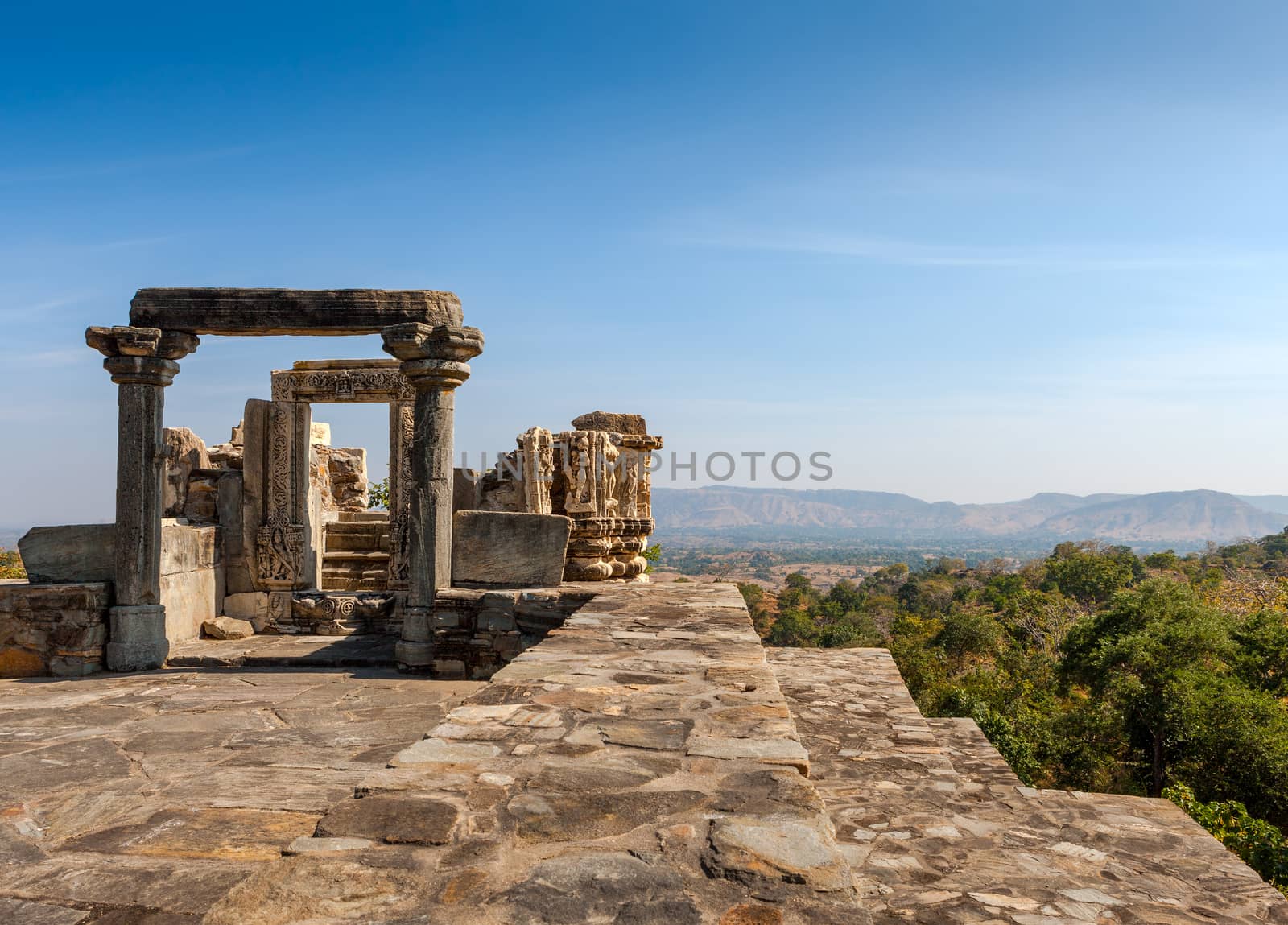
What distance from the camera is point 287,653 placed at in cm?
713

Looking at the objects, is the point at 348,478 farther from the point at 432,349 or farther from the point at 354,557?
the point at 432,349

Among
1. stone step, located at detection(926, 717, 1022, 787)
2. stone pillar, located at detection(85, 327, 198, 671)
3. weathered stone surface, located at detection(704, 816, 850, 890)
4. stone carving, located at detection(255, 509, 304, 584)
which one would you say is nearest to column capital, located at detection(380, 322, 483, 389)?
stone pillar, located at detection(85, 327, 198, 671)

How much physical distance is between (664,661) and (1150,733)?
16.4 metres

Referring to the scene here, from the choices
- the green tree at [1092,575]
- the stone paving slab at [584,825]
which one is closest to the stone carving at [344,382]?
the stone paving slab at [584,825]

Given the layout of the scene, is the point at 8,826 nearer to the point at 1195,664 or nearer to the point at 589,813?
the point at 589,813

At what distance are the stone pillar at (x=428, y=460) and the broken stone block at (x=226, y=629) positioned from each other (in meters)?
2.49

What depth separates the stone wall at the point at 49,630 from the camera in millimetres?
6578

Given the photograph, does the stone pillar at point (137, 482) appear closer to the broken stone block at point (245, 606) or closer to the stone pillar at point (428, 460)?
the stone pillar at point (428, 460)

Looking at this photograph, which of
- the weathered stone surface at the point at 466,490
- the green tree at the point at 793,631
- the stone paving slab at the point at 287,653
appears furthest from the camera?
the green tree at the point at 793,631

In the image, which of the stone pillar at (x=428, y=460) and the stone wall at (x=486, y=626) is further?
the stone pillar at (x=428, y=460)

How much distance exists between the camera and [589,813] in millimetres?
2223

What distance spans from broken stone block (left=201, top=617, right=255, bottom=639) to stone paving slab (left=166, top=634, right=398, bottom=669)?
0.21 meters

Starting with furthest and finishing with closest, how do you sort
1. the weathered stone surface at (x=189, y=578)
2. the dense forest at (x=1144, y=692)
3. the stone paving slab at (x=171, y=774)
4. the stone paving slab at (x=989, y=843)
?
the dense forest at (x=1144, y=692)
the weathered stone surface at (x=189, y=578)
the stone paving slab at (x=989, y=843)
the stone paving slab at (x=171, y=774)

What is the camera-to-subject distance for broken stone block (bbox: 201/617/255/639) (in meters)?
8.16
